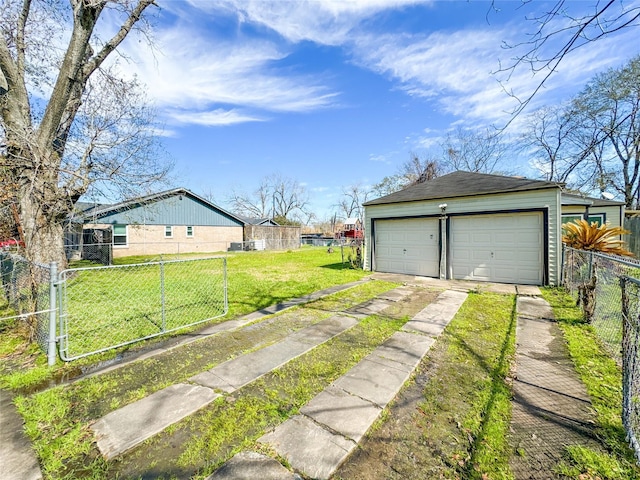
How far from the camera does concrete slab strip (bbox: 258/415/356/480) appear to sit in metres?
1.71

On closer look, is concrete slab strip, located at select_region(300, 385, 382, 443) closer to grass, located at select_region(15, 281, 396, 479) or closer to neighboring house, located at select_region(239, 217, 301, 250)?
grass, located at select_region(15, 281, 396, 479)

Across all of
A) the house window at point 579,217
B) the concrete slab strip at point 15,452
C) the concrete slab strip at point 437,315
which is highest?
the house window at point 579,217

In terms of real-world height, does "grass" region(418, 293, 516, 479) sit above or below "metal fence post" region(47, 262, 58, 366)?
below

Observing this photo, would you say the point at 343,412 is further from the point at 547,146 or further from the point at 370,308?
the point at 547,146

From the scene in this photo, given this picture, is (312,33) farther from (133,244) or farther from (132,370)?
(133,244)

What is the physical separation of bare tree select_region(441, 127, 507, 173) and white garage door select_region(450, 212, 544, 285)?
18801 mm

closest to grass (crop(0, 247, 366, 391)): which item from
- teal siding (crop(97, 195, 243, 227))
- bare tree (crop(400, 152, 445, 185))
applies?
teal siding (crop(97, 195, 243, 227))

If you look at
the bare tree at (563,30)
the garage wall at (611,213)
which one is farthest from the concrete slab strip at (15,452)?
the garage wall at (611,213)

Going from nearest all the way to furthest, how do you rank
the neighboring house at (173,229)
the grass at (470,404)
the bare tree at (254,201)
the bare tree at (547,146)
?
the grass at (470,404), the neighboring house at (173,229), the bare tree at (547,146), the bare tree at (254,201)

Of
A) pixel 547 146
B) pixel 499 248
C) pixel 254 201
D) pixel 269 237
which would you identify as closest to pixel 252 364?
pixel 499 248

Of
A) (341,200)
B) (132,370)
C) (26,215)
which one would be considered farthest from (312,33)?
(341,200)

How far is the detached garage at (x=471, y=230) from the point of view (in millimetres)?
7238

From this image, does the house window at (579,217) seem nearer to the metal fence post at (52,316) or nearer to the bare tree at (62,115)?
the bare tree at (62,115)

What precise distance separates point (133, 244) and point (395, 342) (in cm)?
1982
